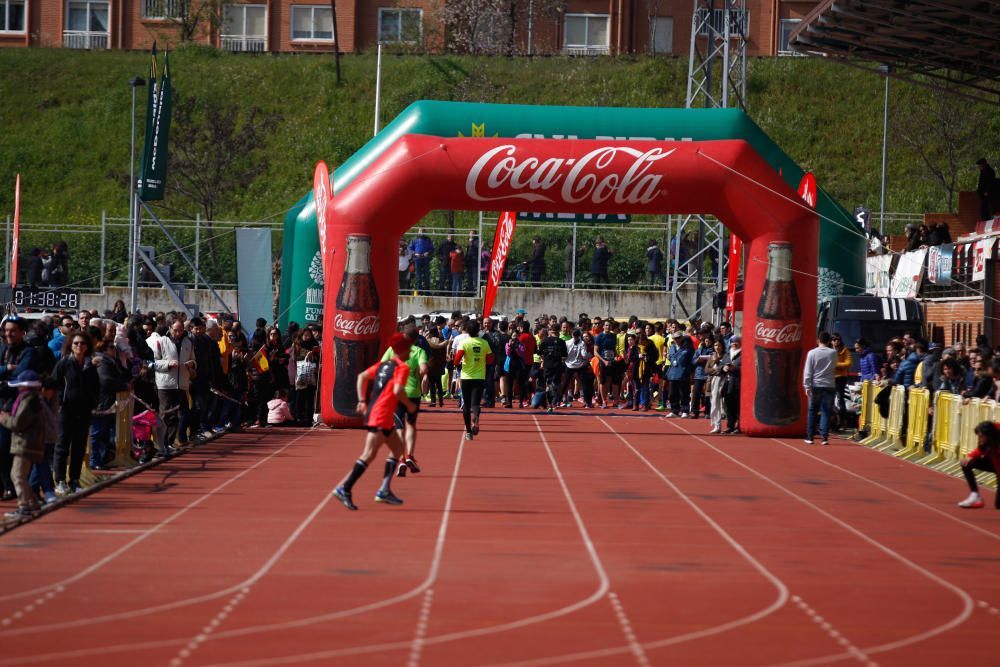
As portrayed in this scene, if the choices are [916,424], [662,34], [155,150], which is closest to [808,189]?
[916,424]

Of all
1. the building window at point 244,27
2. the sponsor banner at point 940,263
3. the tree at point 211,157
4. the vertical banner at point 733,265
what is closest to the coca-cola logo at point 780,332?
the vertical banner at point 733,265

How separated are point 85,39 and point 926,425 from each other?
5053cm

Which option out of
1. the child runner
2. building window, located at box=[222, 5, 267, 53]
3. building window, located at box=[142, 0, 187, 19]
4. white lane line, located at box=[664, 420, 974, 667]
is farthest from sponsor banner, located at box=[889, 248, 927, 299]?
building window, located at box=[142, 0, 187, 19]

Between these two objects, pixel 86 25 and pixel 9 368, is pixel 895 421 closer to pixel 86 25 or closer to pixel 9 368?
pixel 9 368

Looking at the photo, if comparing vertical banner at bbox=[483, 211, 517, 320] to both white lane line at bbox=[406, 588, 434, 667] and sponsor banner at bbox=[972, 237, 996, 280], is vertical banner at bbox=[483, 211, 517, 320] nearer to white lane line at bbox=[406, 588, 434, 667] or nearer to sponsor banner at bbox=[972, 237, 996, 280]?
sponsor banner at bbox=[972, 237, 996, 280]

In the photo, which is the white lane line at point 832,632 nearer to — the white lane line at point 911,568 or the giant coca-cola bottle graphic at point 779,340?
the white lane line at point 911,568

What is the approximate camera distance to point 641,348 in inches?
1121

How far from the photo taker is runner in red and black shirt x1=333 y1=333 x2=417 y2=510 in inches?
514

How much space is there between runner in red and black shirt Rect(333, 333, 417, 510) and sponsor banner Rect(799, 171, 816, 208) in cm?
1152

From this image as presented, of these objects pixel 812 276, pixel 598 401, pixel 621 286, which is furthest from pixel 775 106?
pixel 812 276

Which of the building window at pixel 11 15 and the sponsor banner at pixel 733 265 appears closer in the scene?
the sponsor banner at pixel 733 265

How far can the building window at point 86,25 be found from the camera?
6238 cm

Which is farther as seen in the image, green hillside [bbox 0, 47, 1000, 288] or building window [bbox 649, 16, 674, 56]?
building window [bbox 649, 16, 674, 56]

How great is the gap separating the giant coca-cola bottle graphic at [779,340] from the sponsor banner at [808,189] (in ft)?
6.24
